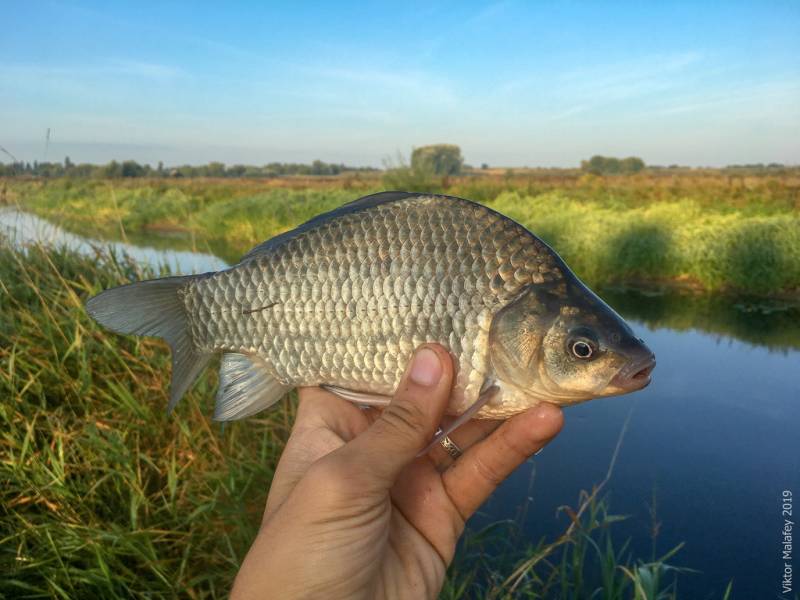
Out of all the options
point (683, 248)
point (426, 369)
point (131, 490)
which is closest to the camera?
point (426, 369)

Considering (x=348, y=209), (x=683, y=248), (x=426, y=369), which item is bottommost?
(x=683, y=248)

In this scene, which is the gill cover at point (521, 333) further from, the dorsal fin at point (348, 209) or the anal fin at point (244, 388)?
the anal fin at point (244, 388)

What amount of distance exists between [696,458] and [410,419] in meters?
4.77

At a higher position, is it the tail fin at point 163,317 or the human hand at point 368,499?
the tail fin at point 163,317

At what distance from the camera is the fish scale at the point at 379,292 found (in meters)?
1.54

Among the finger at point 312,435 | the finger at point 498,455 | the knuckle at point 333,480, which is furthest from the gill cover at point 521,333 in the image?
the finger at point 312,435

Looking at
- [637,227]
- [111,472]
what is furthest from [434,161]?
[111,472]

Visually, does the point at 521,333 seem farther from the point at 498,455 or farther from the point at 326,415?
the point at 326,415

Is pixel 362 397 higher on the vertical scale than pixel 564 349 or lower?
A: lower

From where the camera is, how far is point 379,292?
5.24 ft

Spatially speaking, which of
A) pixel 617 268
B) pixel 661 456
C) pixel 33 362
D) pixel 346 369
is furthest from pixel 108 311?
pixel 617 268

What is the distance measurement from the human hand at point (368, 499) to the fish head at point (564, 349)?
0.32 ft

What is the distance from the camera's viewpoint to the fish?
4.82ft

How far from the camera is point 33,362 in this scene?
139 inches
